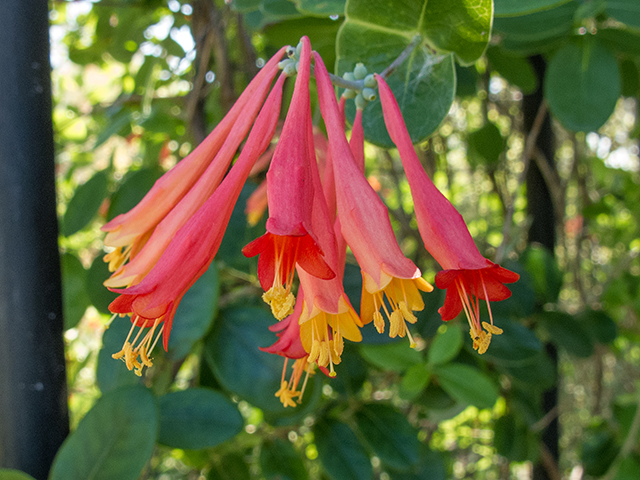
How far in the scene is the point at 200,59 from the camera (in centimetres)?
86

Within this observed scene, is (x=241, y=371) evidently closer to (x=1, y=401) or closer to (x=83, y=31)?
(x=1, y=401)

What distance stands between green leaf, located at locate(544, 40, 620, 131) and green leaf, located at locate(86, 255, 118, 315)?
51 centimetres

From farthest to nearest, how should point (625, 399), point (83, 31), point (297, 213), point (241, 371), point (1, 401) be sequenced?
point (83, 31) → point (625, 399) → point (241, 371) → point (1, 401) → point (297, 213)

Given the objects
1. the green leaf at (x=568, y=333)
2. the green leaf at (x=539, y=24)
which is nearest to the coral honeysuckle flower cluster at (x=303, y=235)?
the green leaf at (x=539, y=24)

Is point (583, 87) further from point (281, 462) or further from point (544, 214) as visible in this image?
point (281, 462)

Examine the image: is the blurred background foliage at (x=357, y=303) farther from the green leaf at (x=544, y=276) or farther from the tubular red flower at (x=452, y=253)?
the tubular red flower at (x=452, y=253)

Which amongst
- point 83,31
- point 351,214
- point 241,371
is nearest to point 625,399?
point 241,371

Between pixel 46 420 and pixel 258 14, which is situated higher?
pixel 258 14

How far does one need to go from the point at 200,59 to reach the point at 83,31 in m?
0.79

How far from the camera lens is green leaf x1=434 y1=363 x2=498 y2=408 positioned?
0.59 metres

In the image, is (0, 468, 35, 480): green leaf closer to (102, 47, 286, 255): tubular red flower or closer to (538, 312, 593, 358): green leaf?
(102, 47, 286, 255): tubular red flower


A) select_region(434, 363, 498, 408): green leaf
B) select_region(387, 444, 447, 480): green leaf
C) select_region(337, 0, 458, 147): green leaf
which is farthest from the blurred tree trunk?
select_region(337, 0, 458, 147): green leaf

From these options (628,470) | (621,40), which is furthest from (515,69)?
(628,470)

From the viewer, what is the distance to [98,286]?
1.78 feet
